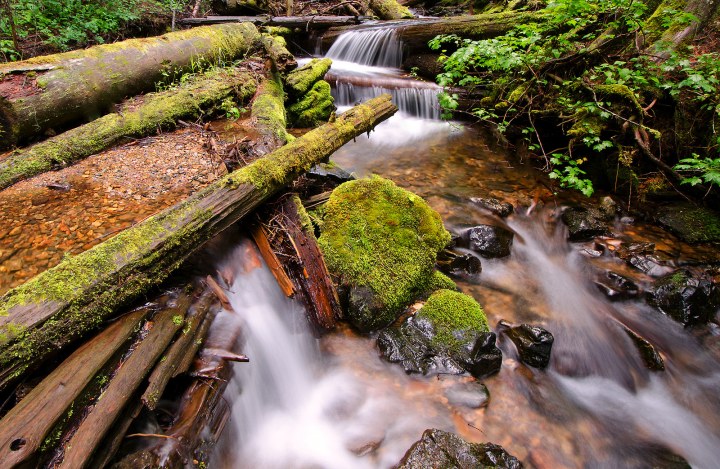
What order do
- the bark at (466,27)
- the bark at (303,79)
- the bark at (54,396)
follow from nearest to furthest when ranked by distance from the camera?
the bark at (54,396)
the bark at (303,79)
the bark at (466,27)

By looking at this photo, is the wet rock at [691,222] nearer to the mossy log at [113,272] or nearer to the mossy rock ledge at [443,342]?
the mossy rock ledge at [443,342]

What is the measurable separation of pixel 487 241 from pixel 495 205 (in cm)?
105

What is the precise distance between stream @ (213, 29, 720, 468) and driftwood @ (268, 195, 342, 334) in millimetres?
163

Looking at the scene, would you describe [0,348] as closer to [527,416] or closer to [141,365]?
[141,365]

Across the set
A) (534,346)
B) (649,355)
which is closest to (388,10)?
(534,346)

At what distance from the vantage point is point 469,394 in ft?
10.5

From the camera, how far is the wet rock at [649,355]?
12.1ft

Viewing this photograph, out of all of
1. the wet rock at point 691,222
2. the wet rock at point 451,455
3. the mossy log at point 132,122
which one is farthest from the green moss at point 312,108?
the wet rock at point 691,222

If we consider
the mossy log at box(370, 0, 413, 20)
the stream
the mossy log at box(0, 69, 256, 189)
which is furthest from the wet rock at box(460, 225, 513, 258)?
the mossy log at box(370, 0, 413, 20)

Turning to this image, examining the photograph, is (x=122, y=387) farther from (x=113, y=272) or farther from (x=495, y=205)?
(x=495, y=205)

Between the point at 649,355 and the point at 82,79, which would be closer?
the point at 649,355

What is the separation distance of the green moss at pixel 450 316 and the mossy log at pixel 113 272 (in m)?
1.95

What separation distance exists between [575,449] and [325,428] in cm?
213

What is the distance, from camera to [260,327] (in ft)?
10.4
